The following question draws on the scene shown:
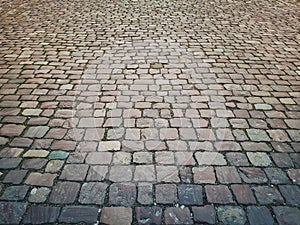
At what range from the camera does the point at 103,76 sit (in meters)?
4.76

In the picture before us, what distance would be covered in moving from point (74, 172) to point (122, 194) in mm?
604

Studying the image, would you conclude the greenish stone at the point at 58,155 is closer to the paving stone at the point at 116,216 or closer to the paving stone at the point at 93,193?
the paving stone at the point at 93,193

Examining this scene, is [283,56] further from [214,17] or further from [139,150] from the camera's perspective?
[139,150]

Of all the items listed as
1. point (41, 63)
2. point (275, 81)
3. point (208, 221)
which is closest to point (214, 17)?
point (275, 81)

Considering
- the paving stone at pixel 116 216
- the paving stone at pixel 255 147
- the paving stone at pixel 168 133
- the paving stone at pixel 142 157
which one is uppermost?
the paving stone at pixel 116 216

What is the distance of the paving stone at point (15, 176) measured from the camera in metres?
2.72

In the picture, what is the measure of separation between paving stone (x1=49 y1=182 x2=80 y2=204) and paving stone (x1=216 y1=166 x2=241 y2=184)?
1.45 m

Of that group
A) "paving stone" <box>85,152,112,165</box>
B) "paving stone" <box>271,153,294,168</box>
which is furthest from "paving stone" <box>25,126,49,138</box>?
"paving stone" <box>271,153,294,168</box>

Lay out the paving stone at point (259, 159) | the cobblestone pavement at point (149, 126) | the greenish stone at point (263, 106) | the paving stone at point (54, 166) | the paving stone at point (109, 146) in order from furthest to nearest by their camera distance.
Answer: the greenish stone at point (263, 106), the paving stone at point (109, 146), the paving stone at point (259, 159), the paving stone at point (54, 166), the cobblestone pavement at point (149, 126)

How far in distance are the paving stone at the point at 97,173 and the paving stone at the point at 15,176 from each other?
0.68 meters

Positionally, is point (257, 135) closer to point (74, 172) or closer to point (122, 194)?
point (122, 194)

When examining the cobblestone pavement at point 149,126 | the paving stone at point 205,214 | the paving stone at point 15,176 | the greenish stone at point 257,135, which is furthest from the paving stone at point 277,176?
the paving stone at point 15,176

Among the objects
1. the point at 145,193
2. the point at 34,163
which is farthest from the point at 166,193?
the point at 34,163

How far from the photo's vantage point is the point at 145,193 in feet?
8.52
